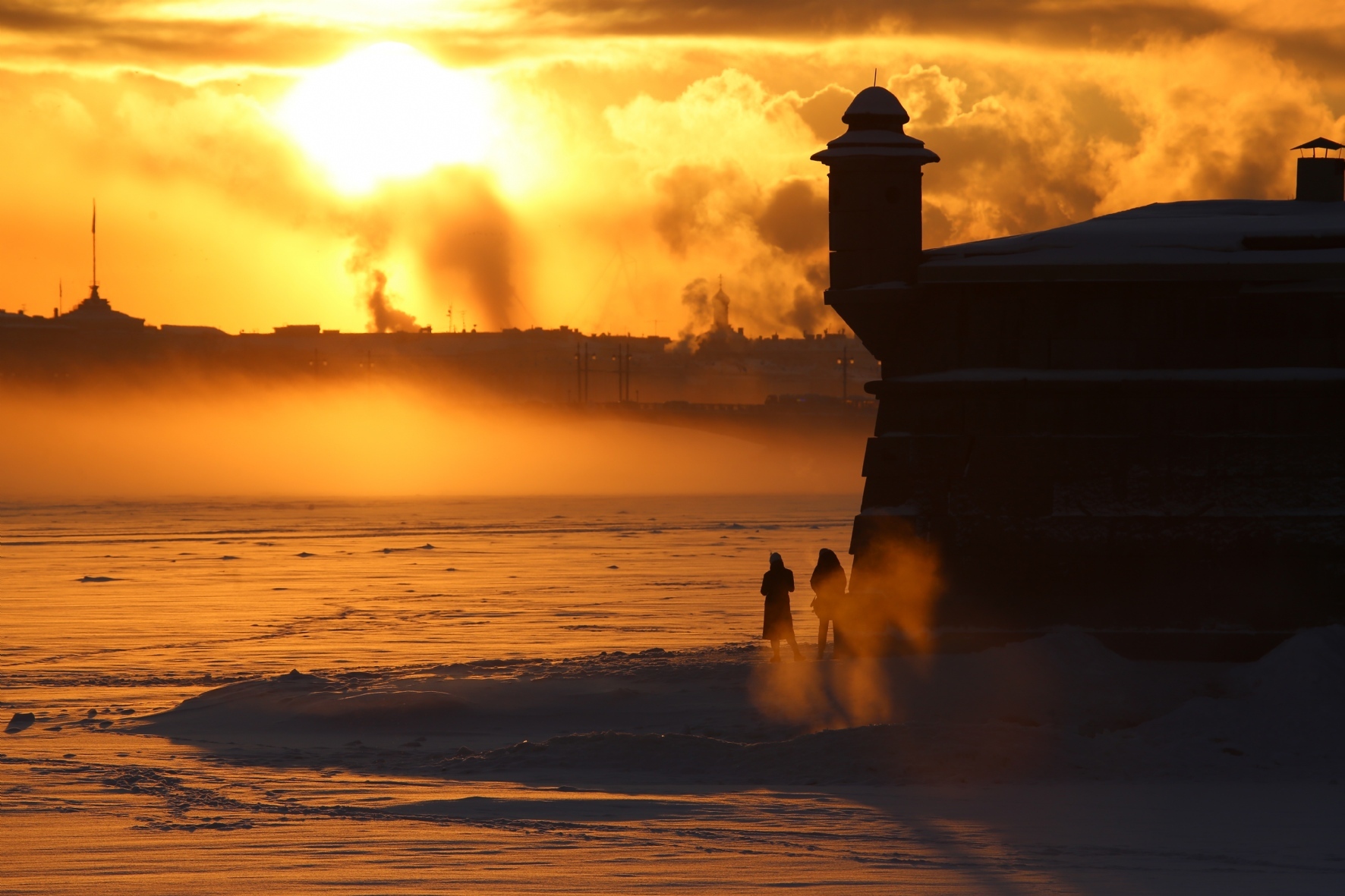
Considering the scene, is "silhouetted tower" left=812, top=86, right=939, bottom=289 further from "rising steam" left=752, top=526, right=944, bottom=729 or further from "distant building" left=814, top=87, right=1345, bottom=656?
"rising steam" left=752, top=526, right=944, bottom=729

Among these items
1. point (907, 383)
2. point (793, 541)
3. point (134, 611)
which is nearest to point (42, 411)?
point (793, 541)

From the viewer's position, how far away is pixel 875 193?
1730 centimetres

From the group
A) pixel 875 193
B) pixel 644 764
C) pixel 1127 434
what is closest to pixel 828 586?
pixel 1127 434

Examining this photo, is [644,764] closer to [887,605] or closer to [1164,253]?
[887,605]

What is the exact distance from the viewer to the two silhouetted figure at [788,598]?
55.7 feet

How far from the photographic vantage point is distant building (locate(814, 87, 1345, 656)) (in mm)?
16234

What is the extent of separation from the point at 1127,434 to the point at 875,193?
11.1 ft

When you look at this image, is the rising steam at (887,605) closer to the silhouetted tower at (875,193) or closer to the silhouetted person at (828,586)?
the silhouetted person at (828,586)

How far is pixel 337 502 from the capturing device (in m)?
63.9

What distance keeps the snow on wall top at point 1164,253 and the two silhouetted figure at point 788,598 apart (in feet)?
9.64

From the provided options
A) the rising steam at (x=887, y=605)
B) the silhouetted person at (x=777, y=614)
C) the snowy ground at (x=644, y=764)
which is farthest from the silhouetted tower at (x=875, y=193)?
the snowy ground at (x=644, y=764)

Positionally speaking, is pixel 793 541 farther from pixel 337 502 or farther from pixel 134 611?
pixel 337 502

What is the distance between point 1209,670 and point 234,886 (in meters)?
9.71

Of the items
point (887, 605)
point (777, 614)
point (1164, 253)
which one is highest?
point (1164, 253)
